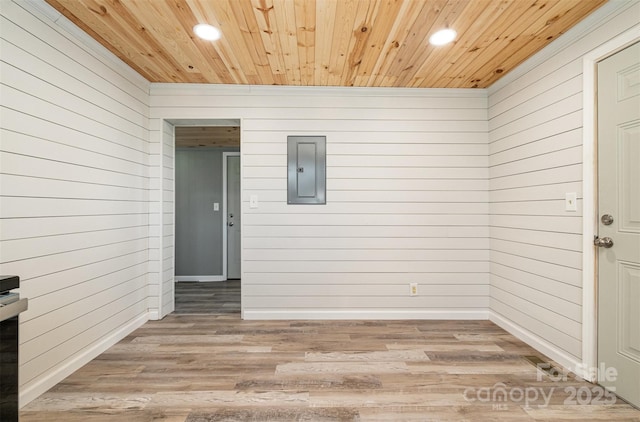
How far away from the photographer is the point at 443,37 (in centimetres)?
223

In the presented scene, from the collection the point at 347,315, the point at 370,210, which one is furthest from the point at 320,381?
the point at 370,210

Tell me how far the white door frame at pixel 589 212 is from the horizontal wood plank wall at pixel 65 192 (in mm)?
3611

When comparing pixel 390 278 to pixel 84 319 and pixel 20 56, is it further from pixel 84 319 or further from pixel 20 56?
pixel 20 56

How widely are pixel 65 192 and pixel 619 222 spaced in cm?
368

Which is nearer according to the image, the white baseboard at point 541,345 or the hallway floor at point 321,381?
the hallway floor at point 321,381

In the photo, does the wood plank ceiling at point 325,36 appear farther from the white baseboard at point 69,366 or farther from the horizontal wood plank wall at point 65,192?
the white baseboard at point 69,366

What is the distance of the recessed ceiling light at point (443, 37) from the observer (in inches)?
85.0

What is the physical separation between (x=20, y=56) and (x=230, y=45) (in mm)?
1277

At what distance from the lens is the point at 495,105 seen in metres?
3.09

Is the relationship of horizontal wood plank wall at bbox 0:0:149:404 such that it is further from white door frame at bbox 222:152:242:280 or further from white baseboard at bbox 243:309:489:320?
white door frame at bbox 222:152:242:280

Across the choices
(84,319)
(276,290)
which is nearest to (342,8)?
(276,290)

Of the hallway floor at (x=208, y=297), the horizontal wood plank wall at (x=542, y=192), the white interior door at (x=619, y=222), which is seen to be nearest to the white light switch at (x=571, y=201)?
the horizontal wood plank wall at (x=542, y=192)

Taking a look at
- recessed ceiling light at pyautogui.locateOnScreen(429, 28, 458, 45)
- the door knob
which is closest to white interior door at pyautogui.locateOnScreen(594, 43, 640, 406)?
the door knob

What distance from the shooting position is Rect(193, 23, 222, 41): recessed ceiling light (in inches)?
82.9
